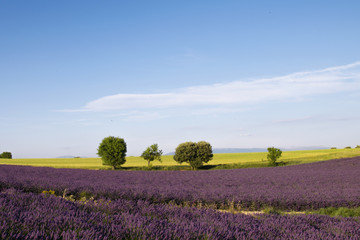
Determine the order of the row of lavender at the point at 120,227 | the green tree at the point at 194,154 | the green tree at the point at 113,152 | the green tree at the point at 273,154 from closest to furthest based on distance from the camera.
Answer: the row of lavender at the point at 120,227, the green tree at the point at 273,154, the green tree at the point at 113,152, the green tree at the point at 194,154

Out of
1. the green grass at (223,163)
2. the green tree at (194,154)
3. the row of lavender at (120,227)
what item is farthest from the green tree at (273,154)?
the row of lavender at (120,227)

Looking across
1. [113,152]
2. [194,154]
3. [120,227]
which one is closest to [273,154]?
[194,154]

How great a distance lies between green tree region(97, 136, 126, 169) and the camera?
137 ft

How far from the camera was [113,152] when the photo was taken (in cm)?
4219

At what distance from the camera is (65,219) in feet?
9.54

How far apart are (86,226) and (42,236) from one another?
47cm

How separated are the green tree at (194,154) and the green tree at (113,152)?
832 centimetres

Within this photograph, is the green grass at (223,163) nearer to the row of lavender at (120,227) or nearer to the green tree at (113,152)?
the green tree at (113,152)

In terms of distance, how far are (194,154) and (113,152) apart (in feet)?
39.3

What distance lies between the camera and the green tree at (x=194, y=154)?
141 feet

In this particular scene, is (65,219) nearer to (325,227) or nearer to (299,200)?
(325,227)

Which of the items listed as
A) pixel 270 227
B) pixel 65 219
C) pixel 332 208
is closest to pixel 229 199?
pixel 332 208

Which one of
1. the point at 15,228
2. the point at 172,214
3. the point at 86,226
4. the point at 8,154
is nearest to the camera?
the point at 15,228

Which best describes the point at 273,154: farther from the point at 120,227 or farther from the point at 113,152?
the point at 120,227
